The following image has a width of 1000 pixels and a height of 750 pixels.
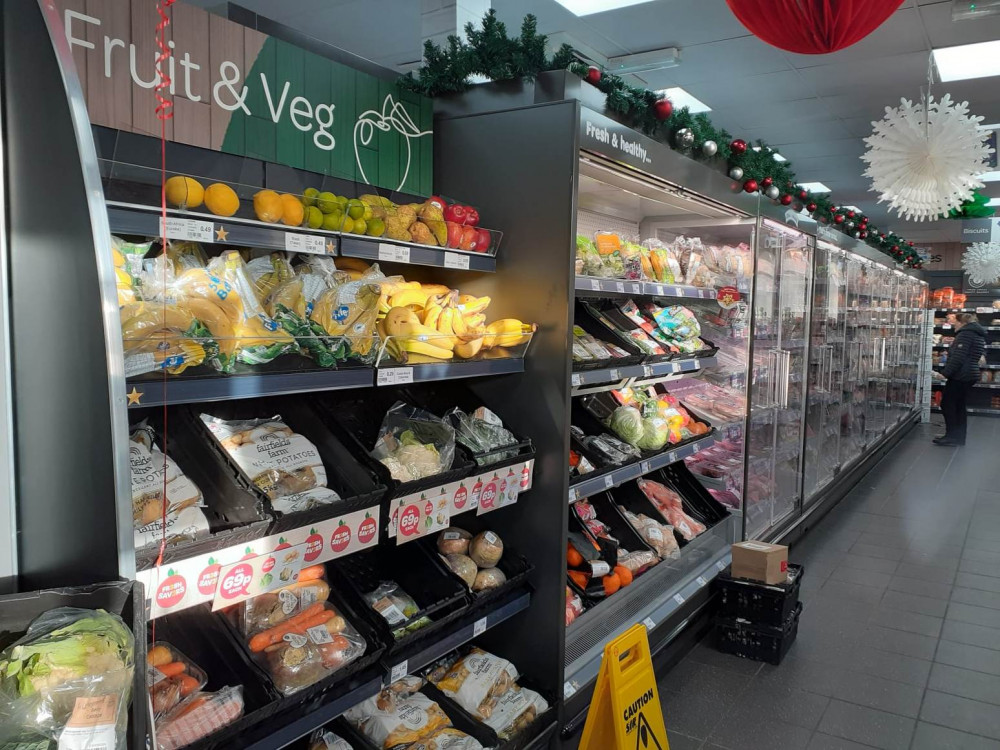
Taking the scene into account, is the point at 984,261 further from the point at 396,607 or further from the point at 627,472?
the point at 396,607

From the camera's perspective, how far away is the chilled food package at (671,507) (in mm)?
4074

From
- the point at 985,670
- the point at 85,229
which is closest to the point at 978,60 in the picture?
the point at 985,670

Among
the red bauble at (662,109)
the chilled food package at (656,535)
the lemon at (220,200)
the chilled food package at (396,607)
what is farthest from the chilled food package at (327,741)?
the red bauble at (662,109)

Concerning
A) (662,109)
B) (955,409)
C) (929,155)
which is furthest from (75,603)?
(955,409)

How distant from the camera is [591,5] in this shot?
4973mm

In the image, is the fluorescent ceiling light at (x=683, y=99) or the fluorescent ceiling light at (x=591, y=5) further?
the fluorescent ceiling light at (x=683, y=99)

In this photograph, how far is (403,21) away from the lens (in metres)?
5.43

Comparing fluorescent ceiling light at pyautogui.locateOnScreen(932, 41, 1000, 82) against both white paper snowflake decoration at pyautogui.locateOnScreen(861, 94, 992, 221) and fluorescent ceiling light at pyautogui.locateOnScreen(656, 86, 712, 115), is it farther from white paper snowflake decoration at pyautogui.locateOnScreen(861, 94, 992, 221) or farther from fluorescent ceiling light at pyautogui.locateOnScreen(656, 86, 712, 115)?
white paper snowflake decoration at pyautogui.locateOnScreen(861, 94, 992, 221)

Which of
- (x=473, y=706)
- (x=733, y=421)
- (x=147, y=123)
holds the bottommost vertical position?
(x=473, y=706)

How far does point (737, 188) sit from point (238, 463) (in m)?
3.42

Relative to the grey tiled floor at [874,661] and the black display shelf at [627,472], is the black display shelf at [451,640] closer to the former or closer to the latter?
the black display shelf at [627,472]

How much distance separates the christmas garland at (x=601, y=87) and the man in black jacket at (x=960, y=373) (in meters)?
6.87

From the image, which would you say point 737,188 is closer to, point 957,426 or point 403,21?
point 403,21

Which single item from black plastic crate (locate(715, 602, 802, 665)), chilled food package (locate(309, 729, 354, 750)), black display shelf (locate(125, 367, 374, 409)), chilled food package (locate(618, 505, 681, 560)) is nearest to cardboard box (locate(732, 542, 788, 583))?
black plastic crate (locate(715, 602, 802, 665))
